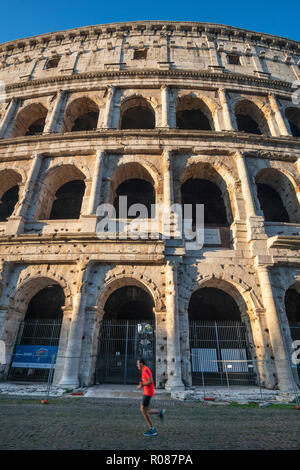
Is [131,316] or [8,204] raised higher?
[8,204]

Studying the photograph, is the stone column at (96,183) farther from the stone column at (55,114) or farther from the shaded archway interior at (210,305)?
the shaded archway interior at (210,305)

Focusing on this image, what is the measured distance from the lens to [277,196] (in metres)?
13.8

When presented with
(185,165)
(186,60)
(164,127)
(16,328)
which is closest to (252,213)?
(185,165)

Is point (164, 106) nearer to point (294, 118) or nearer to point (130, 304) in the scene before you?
point (294, 118)

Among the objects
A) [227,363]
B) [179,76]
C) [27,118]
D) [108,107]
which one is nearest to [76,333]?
[227,363]

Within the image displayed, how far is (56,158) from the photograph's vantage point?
12.2 metres

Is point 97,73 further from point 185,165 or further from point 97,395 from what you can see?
point 97,395

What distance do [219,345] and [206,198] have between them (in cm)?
A: 795

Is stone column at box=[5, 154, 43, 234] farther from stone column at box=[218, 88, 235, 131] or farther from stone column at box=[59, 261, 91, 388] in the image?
stone column at box=[218, 88, 235, 131]

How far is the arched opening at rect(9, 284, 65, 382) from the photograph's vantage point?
336 inches

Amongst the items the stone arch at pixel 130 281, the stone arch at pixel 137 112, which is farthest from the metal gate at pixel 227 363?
the stone arch at pixel 137 112

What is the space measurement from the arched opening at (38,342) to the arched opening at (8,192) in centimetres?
553

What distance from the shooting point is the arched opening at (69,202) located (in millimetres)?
13969
